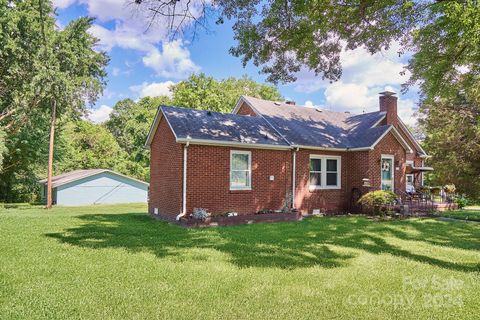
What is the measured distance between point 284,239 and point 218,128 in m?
6.00

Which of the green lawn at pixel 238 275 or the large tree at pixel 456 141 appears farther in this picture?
the large tree at pixel 456 141

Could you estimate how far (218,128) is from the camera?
1355cm

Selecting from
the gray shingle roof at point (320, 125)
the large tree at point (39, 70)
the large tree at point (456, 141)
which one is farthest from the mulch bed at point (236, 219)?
the large tree at point (456, 141)

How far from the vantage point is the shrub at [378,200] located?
542 inches

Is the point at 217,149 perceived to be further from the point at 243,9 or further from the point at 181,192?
the point at 243,9

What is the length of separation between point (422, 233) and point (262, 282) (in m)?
7.08

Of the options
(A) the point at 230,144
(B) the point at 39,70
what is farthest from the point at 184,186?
(B) the point at 39,70

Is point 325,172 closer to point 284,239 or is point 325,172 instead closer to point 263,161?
point 263,161

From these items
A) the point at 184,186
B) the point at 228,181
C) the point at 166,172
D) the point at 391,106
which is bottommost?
the point at 184,186

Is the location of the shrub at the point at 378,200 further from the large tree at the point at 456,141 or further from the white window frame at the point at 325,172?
the large tree at the point at 456,141

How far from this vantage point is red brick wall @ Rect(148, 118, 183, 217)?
12461 millimetres

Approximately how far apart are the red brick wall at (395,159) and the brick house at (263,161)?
45mm

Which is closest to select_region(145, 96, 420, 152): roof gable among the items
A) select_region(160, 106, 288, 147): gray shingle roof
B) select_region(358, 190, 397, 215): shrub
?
select_region(160, 106, 288, 147): gray shingle roof

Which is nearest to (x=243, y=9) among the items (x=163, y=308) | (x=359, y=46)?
(x=359, y=46)
